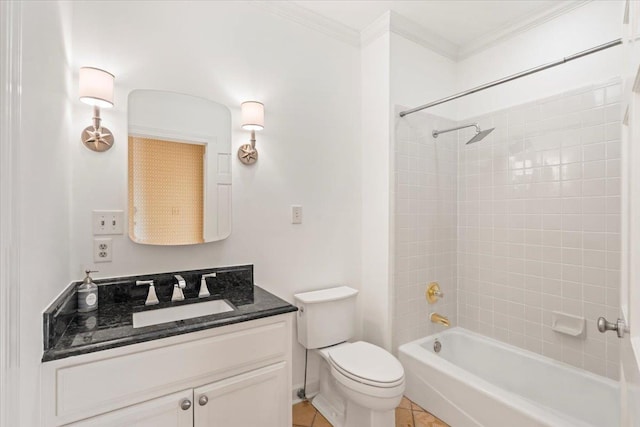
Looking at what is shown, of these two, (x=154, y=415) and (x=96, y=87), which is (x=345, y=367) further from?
(x=96, y=87)

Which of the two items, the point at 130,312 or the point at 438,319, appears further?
the point at 438,319

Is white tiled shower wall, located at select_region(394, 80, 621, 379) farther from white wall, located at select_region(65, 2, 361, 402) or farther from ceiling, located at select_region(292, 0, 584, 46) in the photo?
ceiling, located at select_region(292, 0, 584, 46)

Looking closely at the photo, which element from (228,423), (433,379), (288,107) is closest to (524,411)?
(433,379)

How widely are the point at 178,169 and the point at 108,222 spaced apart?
0.42 metres

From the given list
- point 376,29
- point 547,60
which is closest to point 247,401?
point 376,29

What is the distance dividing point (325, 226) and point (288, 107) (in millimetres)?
828

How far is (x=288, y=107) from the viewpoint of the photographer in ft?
6.72

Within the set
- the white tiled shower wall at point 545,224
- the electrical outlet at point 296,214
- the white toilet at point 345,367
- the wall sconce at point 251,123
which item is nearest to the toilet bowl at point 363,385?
the white toilet at point 345,367

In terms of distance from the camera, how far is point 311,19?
212cm

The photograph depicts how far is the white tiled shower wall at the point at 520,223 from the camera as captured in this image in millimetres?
1823

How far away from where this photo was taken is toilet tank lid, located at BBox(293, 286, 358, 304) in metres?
1.95

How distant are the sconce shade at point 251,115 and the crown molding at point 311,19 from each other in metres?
0.64

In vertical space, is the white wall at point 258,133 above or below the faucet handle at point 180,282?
above

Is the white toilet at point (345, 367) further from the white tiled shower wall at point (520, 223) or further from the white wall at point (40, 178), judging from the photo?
the white wall at point (40, 178)
